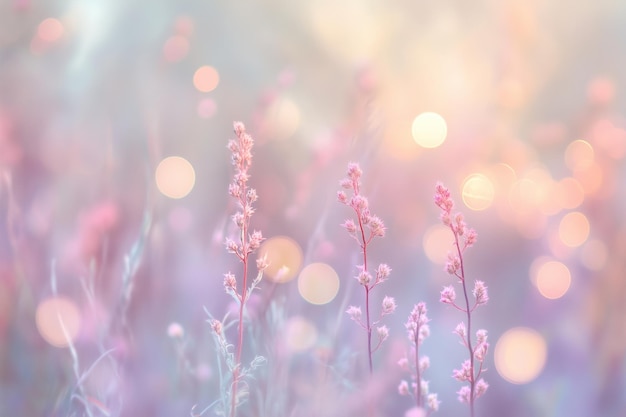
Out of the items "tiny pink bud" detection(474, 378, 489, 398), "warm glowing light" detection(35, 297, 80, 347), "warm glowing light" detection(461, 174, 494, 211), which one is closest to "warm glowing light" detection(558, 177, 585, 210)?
"warm glowing light" detection(461, 174, 494, 211)

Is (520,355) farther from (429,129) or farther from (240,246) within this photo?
(240,246)

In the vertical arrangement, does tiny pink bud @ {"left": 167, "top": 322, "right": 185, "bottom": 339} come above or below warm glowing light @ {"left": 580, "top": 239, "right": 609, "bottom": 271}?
below

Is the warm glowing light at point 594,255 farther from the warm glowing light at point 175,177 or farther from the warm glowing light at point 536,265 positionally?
the warm glowing light at point 175,177

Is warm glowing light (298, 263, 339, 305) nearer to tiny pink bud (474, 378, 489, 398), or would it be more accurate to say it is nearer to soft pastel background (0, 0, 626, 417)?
soft pastel background (0, 0, 626, 417)

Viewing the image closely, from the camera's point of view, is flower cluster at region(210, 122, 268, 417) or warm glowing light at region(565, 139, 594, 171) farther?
warm glowing light at region(565, 139, 594, 171)

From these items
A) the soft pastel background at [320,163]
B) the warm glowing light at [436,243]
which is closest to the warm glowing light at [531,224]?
the soft pastel background at [320,163]

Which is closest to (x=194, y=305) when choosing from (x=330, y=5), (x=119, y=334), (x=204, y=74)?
(x=119, y=334)

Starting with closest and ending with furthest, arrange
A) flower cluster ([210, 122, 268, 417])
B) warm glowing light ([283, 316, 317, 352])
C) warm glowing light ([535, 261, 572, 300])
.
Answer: flower cluster ([210, 122, 268, 417]) → warm glowing light ([283, 316, 317, 352]) → warm glowing light ([535, 261, 572, 300])
